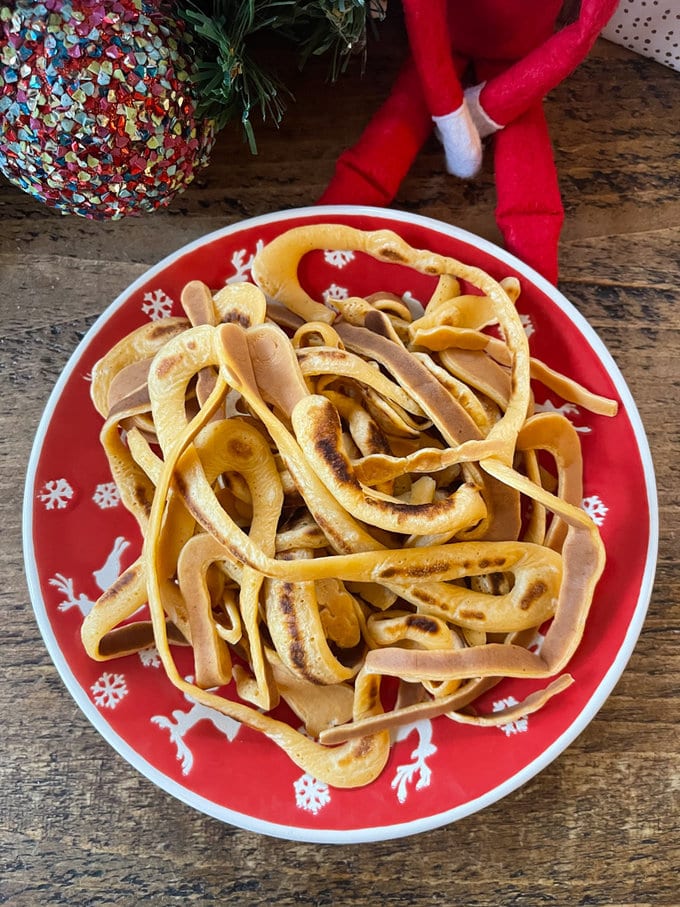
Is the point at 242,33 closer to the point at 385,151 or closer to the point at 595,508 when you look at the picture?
the point at 385,151

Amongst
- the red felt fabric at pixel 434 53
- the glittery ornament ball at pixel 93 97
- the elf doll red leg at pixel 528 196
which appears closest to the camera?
the glittery ornament ball at pixel 93 97

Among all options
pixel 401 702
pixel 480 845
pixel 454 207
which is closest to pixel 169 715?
pixel 401 702

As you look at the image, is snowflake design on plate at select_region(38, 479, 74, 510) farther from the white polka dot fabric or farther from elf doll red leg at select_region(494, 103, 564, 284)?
the white polka dot fabric

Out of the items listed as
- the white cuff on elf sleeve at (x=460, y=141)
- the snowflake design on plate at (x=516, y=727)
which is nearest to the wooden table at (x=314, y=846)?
the white cuff on elf sleeve at (x=460, y=141)

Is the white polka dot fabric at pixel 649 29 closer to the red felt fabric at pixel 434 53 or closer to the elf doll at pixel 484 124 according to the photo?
the elf doll at pixel 484 124

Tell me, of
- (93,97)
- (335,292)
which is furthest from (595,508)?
(93,97)

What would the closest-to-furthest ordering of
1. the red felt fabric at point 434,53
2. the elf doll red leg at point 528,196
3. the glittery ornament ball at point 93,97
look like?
the glittery ornament ball at point 93,97 → the red felt fabric at point 434,53 → the elf doll red leg at point 528,196
